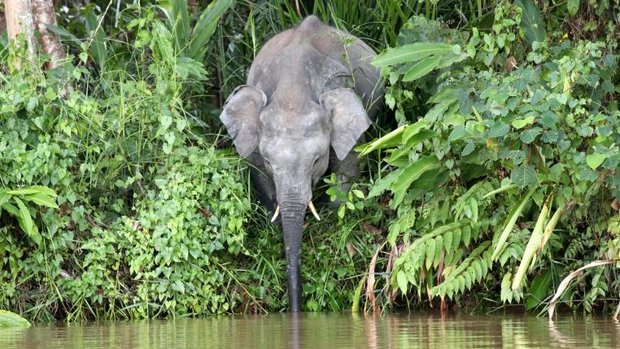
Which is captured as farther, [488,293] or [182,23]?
[182,23]

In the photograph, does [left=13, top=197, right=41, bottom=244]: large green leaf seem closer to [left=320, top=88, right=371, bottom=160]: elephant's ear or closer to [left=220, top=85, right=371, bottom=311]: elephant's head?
[left=220, top=85, right=371, bottom=311]: elephant's head

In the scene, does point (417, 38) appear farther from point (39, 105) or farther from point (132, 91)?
Answer: point (39, 105)

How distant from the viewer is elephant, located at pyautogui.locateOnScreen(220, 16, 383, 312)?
942 centimetres

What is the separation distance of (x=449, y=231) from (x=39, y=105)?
2.90 meters

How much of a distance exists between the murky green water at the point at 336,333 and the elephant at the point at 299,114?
1242mm

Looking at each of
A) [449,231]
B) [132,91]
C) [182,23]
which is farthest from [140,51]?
[449,231]

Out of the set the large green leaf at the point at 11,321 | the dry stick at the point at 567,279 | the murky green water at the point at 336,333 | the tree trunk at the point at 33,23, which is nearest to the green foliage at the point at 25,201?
the large green leaf at the point at 11,321

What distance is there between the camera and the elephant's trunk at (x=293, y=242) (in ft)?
28.9

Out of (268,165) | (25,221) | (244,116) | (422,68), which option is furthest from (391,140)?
(25,221)

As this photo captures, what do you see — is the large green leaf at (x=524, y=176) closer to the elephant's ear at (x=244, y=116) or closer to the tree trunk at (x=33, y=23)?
the elephant's ear at (x=244, y=116)

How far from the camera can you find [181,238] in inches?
339

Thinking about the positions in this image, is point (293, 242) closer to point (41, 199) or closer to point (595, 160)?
point (41, 199)

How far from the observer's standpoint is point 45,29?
10141 millimetres

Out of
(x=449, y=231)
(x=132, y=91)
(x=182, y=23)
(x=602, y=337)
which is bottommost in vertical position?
(x=602, y=337)
